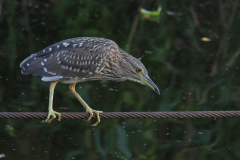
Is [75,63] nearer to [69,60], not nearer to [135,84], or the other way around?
[69,60]

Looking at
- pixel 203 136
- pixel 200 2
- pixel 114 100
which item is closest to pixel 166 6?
pixel 200 2

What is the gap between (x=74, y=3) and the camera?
46.6 feet

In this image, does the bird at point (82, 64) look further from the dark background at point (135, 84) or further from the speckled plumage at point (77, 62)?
the dark background at point (135, 84)

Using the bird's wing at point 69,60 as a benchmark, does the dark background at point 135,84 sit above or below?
below

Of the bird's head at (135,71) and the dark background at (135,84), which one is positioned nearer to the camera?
the bird's head at (135,71)

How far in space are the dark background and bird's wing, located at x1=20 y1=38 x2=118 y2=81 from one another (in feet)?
6.03

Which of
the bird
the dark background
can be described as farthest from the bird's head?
the dark background

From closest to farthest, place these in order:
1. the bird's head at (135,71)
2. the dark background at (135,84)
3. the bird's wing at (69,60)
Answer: the bird's wing at (69,60) < the bird's head at (135,71) < the dark background at (135,84)

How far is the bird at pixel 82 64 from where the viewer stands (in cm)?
515

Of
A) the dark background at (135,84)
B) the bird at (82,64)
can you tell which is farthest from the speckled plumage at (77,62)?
the dark background at (135,84)

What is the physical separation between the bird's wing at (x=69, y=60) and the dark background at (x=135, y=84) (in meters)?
1.84

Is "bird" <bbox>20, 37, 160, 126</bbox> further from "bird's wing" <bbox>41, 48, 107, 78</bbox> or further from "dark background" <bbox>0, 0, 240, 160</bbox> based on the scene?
"dark background" <bbox>0, 0, 240, 160</bbox>

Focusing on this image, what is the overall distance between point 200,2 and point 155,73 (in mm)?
7740

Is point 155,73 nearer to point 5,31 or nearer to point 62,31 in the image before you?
point 62,31
